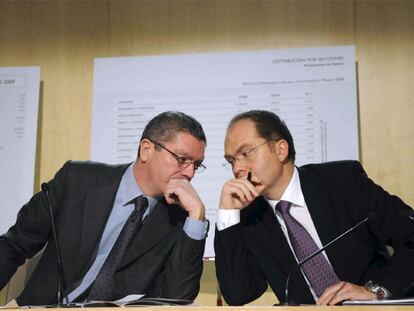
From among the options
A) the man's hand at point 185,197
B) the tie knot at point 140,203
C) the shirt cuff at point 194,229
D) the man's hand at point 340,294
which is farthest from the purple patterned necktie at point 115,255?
the man's hand at point 340,294

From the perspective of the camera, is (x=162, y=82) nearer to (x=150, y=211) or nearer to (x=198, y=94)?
(x=198, y=94)

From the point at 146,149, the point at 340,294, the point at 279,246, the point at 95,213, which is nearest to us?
the point at 340,294

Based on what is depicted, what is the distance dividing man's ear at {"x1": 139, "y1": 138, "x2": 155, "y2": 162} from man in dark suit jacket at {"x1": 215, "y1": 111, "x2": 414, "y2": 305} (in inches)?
12.7

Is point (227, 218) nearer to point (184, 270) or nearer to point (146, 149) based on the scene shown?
point (184, 270)

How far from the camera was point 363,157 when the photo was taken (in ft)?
9.98

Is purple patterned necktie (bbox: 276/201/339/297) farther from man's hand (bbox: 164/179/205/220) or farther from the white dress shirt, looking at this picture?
man's hand (bbox: 164/179/205/220)

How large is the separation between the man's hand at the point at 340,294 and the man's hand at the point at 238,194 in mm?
517

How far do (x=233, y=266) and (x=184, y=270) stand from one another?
0.17 metres

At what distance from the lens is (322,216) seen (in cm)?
229

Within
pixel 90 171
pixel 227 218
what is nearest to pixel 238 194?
pixel 227 218

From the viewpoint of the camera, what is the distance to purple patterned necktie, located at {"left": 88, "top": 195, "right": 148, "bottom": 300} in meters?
2.26

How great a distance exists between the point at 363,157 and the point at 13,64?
6.31 feet

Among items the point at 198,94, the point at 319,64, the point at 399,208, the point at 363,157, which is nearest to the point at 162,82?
the point at 198,94

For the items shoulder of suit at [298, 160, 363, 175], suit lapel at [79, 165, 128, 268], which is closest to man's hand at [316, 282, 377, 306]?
shoulder of suit at [298, 160, 363, 175]
